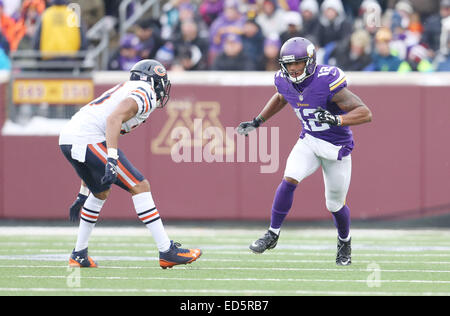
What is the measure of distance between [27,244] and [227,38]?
14.0 ft

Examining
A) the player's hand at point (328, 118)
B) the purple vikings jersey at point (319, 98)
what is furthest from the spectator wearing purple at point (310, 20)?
the player's hand at point (328, 118)

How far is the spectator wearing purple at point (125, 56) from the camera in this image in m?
13.3

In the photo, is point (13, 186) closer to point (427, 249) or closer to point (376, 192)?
point (376, 192)

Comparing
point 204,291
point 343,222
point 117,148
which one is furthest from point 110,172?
point 343,222

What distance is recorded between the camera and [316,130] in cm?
802

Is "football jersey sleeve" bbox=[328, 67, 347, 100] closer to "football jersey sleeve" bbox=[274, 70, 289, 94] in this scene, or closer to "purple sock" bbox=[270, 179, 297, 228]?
"football jersey sleeve" bbox=[274, 70, 289, 94]

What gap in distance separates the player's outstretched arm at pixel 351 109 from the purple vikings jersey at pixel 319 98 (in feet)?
0.18

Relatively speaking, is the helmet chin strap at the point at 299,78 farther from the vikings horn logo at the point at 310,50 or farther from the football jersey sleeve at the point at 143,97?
the football jersey sleeve at the point at 143,97

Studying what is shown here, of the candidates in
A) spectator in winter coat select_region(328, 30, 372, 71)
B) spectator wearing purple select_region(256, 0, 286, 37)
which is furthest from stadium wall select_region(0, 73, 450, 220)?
spectator wearing purple select_region(256, 0, 286, 37)

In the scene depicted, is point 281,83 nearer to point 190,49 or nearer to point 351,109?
point 351,109

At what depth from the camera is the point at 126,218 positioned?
40.8 ft

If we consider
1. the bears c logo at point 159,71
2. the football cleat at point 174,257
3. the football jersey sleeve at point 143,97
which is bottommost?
the football cleat at point 174,257

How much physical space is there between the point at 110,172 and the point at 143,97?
0.63m

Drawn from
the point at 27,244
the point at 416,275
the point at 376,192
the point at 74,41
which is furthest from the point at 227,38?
the point at 416,275
